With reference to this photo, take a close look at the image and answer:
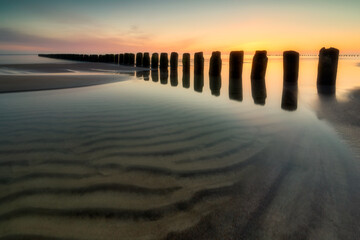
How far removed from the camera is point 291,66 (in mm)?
8180

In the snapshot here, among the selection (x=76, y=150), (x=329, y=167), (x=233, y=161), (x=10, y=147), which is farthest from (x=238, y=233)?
(x=10, y=147)

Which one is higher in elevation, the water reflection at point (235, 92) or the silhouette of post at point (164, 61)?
the silhouette of post at point (164, 61)

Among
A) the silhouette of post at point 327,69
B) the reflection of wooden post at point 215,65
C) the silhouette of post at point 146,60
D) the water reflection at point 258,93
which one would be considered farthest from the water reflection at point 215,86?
the silhouette of post at point 146,60

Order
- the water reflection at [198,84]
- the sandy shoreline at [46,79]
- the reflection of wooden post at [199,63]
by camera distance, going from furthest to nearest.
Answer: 1. the reflection of wooden post at [199,63]
2. the water reflection at [198,84]
3. the sandy shoreline at [46,79]

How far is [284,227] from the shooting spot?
1256 mm

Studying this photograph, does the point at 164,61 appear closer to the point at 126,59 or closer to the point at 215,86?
the point at 126,59

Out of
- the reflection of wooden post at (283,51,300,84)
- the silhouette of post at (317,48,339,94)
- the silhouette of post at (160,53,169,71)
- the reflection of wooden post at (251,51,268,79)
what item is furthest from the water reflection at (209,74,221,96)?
the silhouette of post at (160,53,169,71)

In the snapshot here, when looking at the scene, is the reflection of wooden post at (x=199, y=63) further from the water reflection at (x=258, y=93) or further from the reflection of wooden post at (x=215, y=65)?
the water reflection at (x=258, y=93)

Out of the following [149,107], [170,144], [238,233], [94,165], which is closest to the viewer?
[238,233]

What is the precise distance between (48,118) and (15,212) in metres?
2.42

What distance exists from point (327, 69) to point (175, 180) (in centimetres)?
786

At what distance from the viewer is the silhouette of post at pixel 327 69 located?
7.08 metres

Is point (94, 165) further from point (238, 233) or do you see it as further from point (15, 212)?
point (238, 233)

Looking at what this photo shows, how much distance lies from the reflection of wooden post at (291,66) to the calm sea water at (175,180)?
17.7 ft
